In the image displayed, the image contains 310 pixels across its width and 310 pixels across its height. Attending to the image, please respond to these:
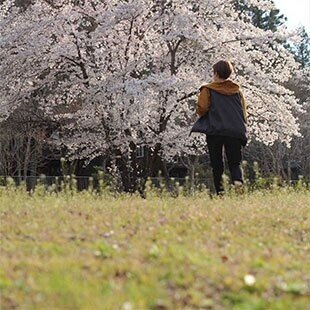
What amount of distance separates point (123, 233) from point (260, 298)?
1.61 metres

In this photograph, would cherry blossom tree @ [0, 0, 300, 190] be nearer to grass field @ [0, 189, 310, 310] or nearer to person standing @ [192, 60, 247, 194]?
person standing @ [192, 60, 247, 194]

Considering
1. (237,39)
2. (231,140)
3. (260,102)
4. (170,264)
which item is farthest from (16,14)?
(170,264)

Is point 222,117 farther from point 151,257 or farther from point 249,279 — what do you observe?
point 249,279

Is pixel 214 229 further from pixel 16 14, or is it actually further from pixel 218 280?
pixel 16 14

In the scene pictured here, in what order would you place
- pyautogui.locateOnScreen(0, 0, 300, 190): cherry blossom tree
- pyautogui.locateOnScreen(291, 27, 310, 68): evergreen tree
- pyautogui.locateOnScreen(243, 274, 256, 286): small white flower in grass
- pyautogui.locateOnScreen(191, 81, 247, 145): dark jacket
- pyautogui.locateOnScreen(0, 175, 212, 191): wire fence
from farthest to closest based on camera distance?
1. pyautogui.locateOnScreen(291, 27, 310, 68): evergreen tree
2. pyautogui.locateOnScreen(0, 0, 300, 190): cherry blossom tree
3. pyautogui.locateOnScreen(0, 175, 212, 191): wire fence
4. pyautogui.locateOnScreen(191, 81, 247, 145): dark jacket
5. pyautogui.locateOnScreen(243, 274, 256, 286): small white flower in grass

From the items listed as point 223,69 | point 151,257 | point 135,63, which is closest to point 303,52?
point 135,63

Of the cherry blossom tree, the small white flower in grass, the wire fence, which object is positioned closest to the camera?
the small white flower in grass

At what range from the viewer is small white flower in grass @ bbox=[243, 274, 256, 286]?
10.3 ft

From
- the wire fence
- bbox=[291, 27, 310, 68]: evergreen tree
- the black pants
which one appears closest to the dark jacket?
the black pants

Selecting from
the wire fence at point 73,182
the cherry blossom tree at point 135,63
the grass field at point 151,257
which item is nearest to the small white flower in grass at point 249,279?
the grass field at point 151,257

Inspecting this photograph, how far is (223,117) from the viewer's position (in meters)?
7.21

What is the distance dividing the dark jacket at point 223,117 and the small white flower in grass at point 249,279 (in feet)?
13.4

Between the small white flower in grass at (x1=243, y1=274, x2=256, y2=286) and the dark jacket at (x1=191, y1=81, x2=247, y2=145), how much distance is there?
13.4ft

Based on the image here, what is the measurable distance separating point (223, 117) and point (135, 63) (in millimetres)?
5736
